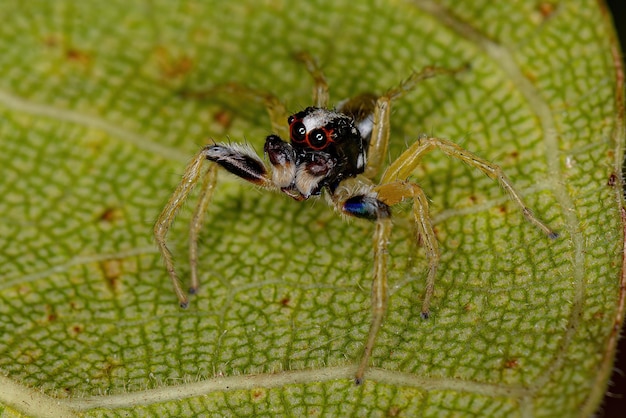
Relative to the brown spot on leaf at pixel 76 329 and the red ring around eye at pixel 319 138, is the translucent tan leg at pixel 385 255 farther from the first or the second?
the brown spot on leaf at pixel 76 329

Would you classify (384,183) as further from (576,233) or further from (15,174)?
(15,174)

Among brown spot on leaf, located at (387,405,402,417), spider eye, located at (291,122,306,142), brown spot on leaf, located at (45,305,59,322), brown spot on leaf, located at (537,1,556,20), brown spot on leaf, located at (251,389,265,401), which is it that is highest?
brown spot on leaf, located at (537,1,556,20)

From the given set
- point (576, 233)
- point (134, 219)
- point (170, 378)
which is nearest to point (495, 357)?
point (576, 233)

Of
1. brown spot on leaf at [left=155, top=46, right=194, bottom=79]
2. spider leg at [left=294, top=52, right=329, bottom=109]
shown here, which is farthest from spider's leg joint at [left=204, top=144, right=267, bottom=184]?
brown spot on leaf at [left=155, top=46, right=194, bottom=79]

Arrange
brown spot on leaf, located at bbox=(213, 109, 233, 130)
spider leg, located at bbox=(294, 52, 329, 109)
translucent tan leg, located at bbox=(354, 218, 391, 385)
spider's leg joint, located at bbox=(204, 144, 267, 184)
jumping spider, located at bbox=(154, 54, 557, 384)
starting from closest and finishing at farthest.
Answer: translucent tan leg, located at bbox=(354, 218, 391, 385) < jumping spider, located at bbox=(154, 54, 557, 384) < spider's leg joint, located at bbox=(204, 144, 267, 184) < spider leg, located at bbox=(294, 52, 329, 109) < brown spot on leaf, located at bbox=(213, 109, 233, 130)

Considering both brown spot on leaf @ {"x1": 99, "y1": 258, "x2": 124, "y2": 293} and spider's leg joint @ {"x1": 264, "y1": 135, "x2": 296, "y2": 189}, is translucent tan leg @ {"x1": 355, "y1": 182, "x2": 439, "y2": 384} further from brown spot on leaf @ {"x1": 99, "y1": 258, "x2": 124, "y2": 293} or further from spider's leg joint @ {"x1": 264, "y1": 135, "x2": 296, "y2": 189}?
brown spot on leaf @ {"x1": 99, "y1": 258, "x2": 124, "y2": 293}

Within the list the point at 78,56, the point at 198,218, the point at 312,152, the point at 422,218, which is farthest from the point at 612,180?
the point at 78,56

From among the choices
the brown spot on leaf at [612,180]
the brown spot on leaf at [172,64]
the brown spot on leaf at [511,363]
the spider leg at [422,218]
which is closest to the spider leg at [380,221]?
the spider leg at [422,218]

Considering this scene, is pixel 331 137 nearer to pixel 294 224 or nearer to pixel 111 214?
pixel 294 224
